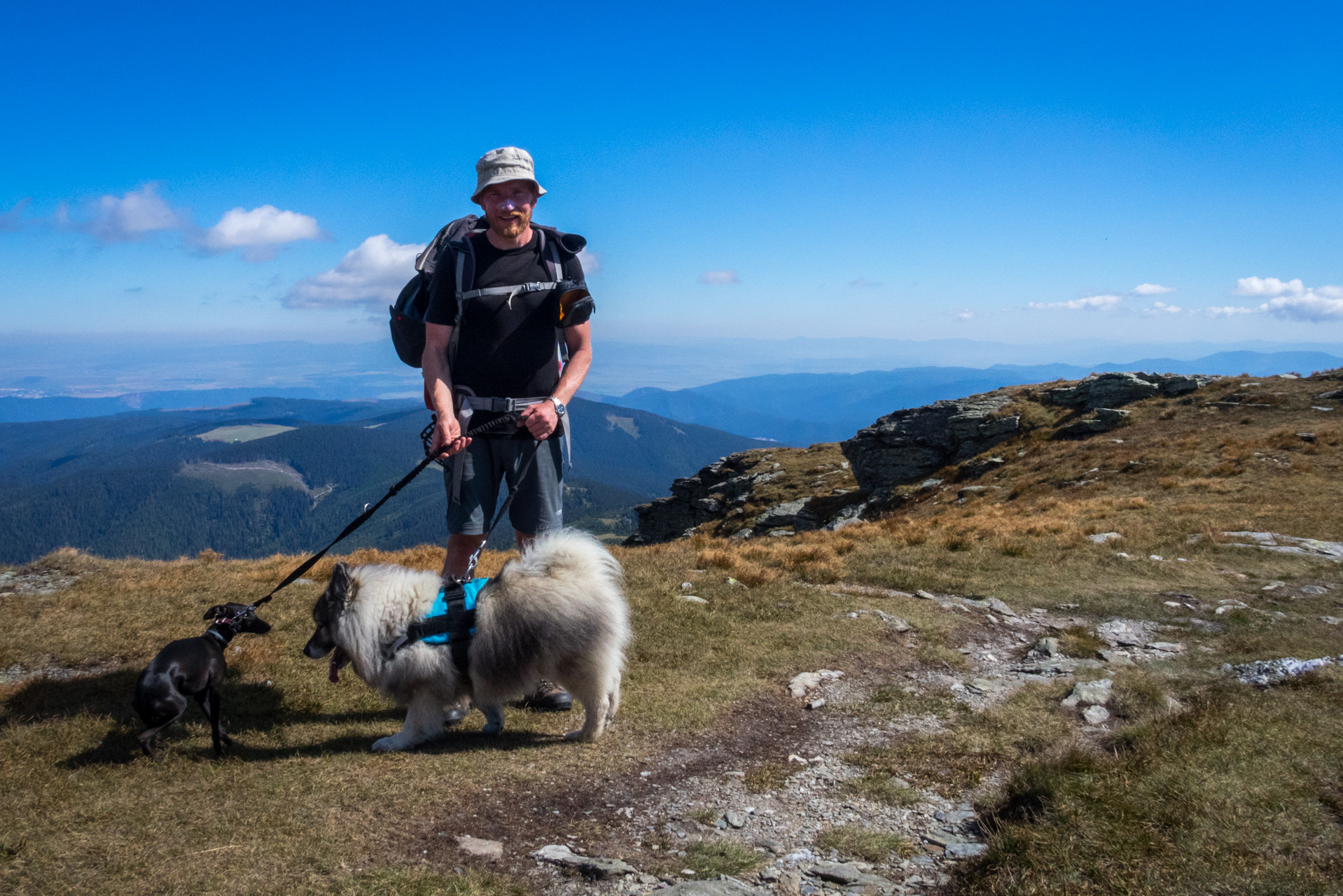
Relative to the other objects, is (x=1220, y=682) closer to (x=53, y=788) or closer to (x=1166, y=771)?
(x=1166, y=771)

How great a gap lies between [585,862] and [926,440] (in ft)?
131

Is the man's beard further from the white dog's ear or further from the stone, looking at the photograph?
the stone

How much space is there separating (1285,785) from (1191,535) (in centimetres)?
1316

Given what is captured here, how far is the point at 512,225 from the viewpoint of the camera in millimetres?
6137

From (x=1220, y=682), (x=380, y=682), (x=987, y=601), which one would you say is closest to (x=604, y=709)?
(x=380, y=682)

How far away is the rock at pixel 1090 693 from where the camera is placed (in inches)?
283

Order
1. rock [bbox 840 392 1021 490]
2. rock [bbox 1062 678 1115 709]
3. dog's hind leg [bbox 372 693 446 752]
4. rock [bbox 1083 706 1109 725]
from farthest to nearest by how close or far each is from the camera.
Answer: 1. rock [bbox 840 392 1021 490]
2. rock [bbox 1062 678 1115 709]
3. rock [bbox 1083 706 1109 725]
4. dog's hind leg [bbox 372 693 446 752]

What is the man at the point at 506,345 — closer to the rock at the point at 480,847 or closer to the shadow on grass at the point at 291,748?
the shadow on grass at the point at 291,748

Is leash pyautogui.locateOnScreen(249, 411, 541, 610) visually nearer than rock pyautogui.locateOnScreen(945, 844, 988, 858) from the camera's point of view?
No

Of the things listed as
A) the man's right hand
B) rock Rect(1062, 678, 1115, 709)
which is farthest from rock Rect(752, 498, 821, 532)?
the man's right hand

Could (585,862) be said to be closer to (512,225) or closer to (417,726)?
(417,726)

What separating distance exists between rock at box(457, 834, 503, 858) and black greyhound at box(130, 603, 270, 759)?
276 cm

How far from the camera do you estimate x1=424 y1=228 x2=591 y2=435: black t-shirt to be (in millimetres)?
6254

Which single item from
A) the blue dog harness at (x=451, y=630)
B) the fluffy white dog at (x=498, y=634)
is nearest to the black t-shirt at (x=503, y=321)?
the fluffy white dog at (x=498, y=634)
